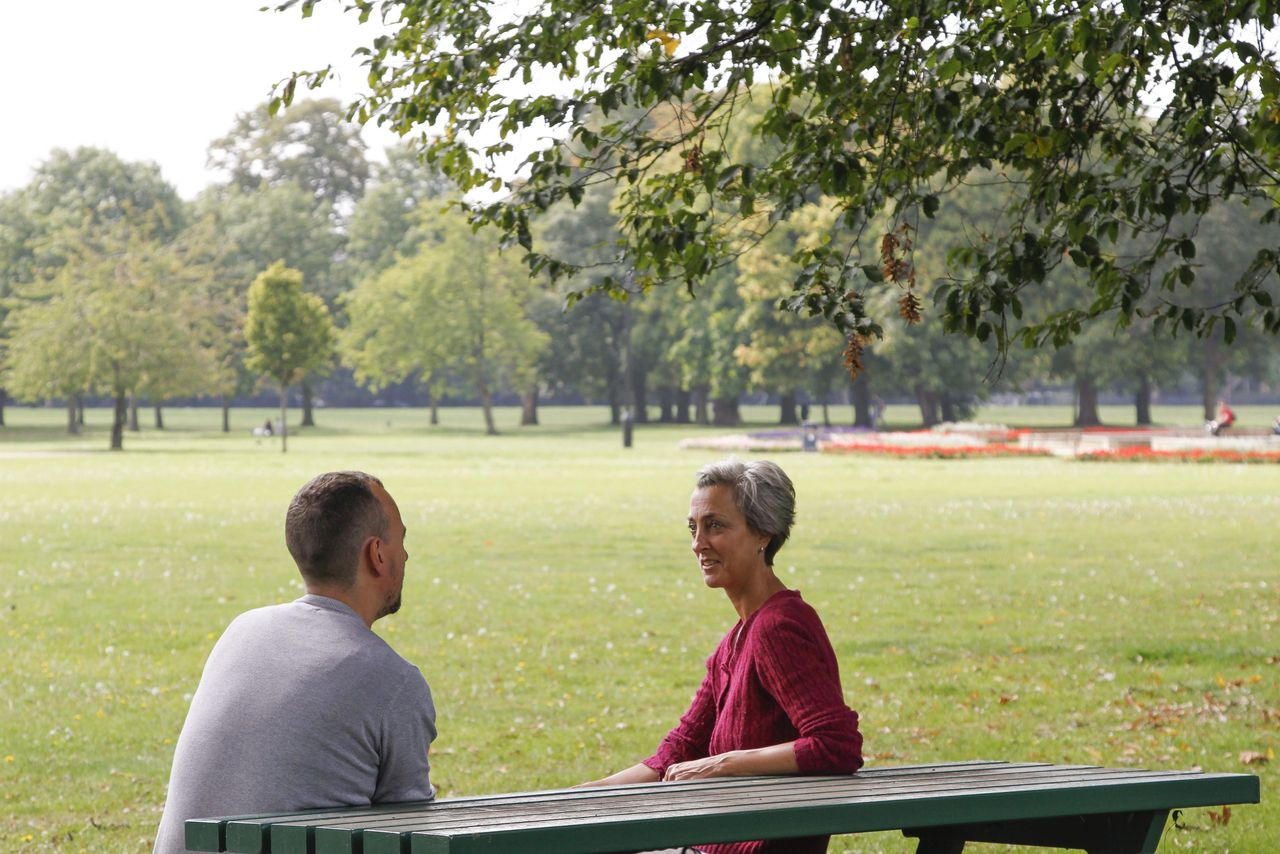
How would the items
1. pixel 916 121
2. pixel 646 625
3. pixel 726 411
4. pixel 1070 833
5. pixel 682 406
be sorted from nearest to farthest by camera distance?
pixel 1070 833
pixel 916 121
pixel 646 625
pixel 726 411
pixel 682 406

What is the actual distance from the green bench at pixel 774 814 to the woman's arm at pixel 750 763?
56 mm

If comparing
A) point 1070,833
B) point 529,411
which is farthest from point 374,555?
point 529,411

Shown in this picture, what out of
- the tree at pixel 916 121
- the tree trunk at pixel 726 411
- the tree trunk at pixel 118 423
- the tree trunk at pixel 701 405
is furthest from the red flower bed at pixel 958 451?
the tree trunk at pixel 701 405

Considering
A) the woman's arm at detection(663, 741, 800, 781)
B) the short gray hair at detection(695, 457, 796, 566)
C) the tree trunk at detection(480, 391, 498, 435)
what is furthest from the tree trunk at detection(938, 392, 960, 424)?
the woman's arm at detection(663, 741, 800, 781)

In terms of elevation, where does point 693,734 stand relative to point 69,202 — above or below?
below

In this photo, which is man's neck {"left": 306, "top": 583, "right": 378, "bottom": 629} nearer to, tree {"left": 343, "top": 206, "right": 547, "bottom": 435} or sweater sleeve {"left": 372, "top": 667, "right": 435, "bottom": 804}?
sweater sleeve {"left": 372, "top": 667, "right": 435, "bottom": 804}

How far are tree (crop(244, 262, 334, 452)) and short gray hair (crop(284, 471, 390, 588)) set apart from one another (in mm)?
59285

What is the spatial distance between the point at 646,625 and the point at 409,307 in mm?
67506

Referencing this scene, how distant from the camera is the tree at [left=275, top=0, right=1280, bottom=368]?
24.1ft

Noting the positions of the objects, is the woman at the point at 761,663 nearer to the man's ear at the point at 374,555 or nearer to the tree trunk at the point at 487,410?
the man's ear at the point at 374,555

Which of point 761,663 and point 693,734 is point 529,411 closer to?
point 693,734

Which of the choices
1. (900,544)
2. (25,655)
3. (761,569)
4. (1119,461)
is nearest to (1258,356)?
(1119,461)

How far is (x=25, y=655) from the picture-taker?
12375 mm

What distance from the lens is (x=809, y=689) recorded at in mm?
3789
